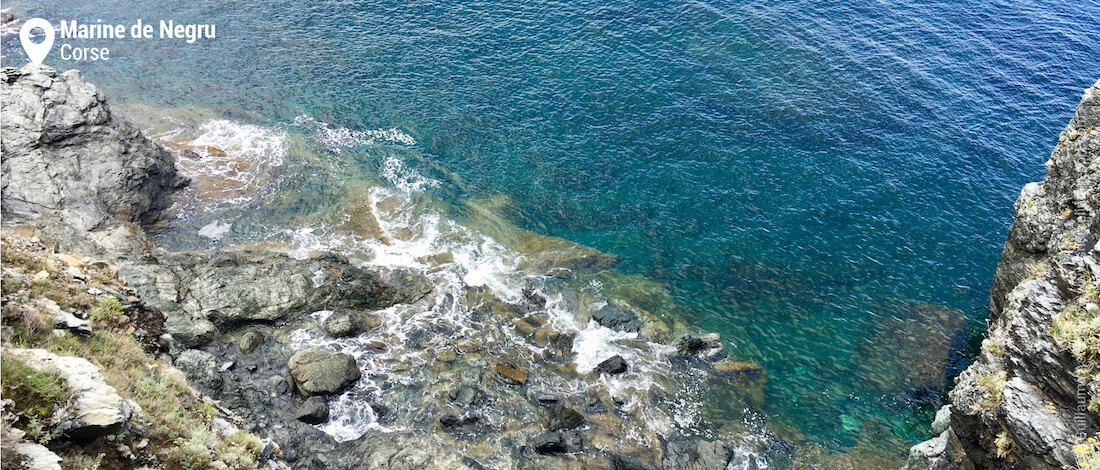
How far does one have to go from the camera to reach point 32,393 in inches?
678

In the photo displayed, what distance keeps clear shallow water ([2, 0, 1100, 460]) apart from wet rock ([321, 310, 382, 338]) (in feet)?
37.5

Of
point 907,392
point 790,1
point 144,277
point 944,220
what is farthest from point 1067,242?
point 790,1

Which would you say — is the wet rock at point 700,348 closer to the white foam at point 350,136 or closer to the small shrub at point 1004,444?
the small shrub at point 1004,444

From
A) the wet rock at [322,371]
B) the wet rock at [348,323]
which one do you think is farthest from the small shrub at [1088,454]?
the wet rock at [348,323]

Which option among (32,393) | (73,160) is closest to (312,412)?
(32,393)

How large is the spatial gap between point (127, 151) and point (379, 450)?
1210 inches

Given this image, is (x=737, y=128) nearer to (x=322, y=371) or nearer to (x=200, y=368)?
(x=322, y=371)

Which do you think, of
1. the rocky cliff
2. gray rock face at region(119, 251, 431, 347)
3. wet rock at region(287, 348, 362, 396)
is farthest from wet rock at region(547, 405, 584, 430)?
the rocky cliff

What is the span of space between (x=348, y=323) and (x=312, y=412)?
6.78 metres

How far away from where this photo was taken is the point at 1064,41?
67750mm

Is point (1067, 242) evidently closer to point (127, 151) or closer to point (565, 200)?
point (565, 200)

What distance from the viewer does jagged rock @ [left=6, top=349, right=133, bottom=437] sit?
17516 mm

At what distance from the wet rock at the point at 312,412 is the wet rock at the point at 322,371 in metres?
1.06

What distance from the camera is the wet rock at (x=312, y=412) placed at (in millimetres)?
31734
